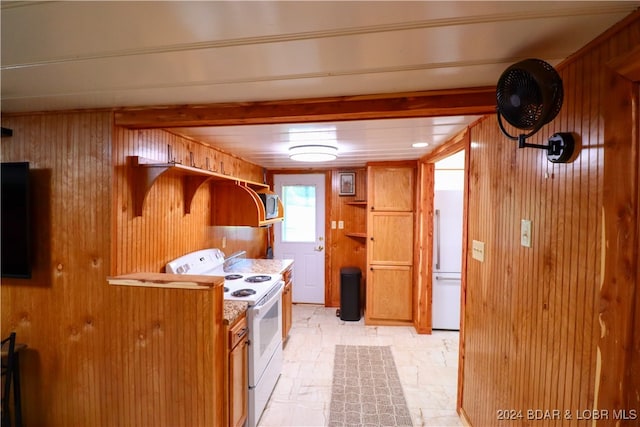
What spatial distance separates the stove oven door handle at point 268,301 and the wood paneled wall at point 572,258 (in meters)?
1.48

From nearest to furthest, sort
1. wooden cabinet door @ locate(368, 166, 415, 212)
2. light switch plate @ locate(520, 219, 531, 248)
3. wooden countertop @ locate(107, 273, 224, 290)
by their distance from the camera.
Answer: light switch plate @ locate(520, 219, 531, 248)
wooden countertop @ locate(107, 273, 224, 290)
wooden cabinet door @ locate(368, 166, 415, 212)

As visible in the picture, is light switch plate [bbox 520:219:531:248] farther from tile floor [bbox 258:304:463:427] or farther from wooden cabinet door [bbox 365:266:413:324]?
wooden cabinet door [bbox 365:266:413:324]

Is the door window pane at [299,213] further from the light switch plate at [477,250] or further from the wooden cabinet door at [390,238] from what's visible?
the light switch plate at [477,250]

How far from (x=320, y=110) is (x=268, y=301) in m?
1.51

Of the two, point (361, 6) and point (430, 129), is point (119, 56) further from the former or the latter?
point (430, 129)

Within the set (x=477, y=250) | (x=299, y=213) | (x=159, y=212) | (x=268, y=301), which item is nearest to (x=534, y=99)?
(x=477, y=250)

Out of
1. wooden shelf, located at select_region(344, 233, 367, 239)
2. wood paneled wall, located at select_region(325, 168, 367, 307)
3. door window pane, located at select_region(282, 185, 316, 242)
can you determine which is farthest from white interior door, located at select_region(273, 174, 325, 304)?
wooden shelf, located at select_region(344, 233, 367, 239)

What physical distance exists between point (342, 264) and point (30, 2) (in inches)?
159

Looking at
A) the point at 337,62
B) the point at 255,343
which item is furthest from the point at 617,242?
the point at 255,343

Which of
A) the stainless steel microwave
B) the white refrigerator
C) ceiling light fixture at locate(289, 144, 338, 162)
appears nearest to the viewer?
ceiling light fixture at locate(289, 144, 338, 162)

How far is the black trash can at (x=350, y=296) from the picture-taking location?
12.7 feet

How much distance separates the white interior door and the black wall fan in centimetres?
347

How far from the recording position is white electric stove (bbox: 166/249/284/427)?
1.96 m

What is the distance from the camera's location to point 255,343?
1985mm
